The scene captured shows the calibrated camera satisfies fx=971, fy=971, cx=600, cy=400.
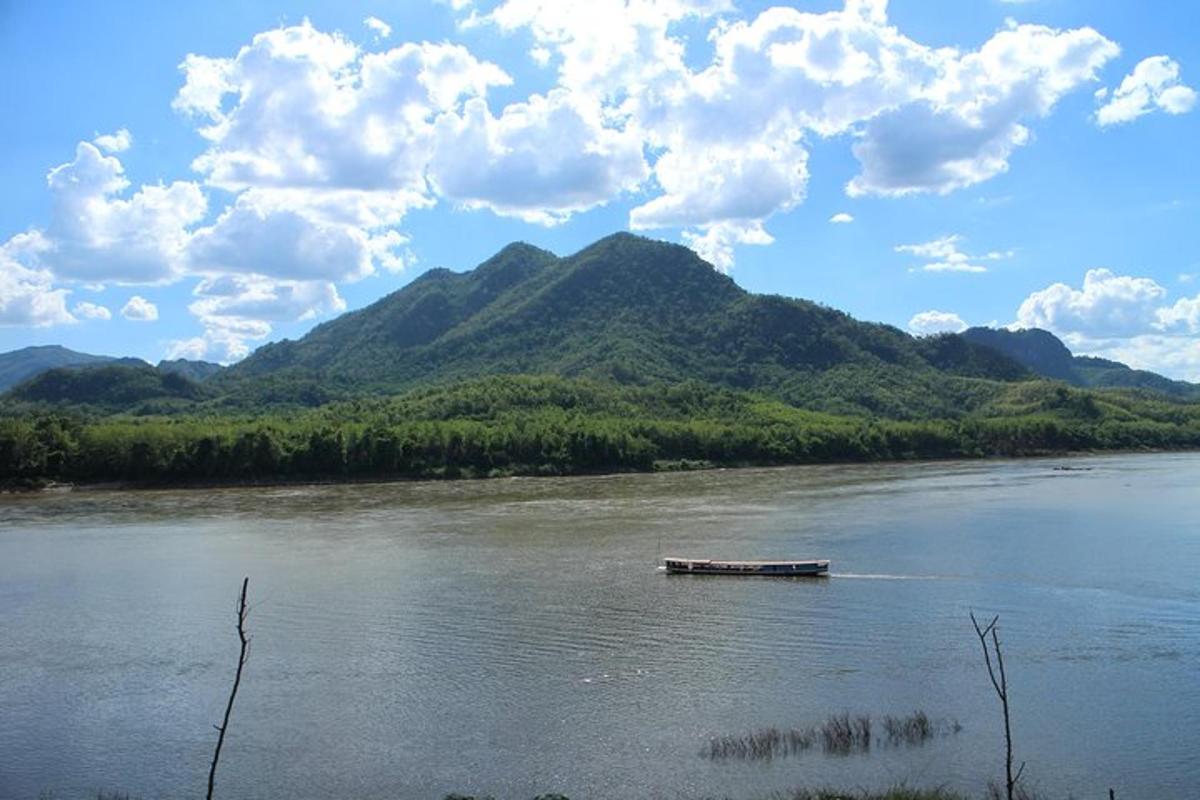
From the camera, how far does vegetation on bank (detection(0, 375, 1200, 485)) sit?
87438mm

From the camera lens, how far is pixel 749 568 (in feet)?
129

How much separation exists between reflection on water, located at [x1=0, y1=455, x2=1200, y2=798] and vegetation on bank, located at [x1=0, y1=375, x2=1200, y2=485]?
106 feet

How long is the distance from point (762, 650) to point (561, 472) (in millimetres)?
73553

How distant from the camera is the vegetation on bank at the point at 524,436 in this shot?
8744 centimetres

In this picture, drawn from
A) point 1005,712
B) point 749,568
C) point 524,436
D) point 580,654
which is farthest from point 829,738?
point 524,436

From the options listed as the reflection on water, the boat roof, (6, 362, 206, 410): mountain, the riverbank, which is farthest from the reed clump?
(6, 362, 206, 410): mountain

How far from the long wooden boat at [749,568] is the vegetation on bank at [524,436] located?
57366mm

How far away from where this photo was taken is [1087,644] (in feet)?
87.9

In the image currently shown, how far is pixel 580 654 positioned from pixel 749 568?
1443cm

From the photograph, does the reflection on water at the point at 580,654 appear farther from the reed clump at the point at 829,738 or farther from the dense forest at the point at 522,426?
the dense forest at the point at 522,426

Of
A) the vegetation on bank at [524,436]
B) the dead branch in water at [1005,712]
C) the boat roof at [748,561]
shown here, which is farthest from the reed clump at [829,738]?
the vegetation on bank at [524,436]

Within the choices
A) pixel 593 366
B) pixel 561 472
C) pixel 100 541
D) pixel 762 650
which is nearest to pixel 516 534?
pixel 100 541

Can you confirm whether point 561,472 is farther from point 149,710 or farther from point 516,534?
point 149,710

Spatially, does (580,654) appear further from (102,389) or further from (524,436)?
(102,389)
